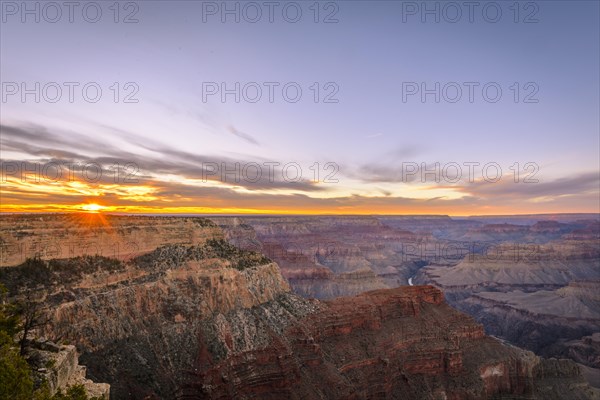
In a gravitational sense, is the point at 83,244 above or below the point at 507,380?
above

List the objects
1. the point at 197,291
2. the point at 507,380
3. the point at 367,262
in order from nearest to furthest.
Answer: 1. the point at 197,291
2. the point at 507,380
3. the point at 367,262

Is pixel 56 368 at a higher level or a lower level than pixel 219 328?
higher

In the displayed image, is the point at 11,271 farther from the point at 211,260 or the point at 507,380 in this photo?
the point at 507,380

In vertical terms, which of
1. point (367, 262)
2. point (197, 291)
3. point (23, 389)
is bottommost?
point (367, 262)

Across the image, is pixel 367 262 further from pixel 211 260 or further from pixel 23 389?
pixel 23 389

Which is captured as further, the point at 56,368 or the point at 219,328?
the point at 219,328

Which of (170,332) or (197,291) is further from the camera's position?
(197,291)

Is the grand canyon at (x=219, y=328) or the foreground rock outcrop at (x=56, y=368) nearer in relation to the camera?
the foreground rock outcrop at (x=56, y=368)

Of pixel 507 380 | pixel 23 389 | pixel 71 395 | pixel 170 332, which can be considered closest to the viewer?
pixel 23 389

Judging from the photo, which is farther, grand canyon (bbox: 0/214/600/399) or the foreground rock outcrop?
grand canyon (bbox: 0/214/600/399)

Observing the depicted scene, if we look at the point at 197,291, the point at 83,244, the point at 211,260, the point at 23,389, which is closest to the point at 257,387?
the point at 197,291
